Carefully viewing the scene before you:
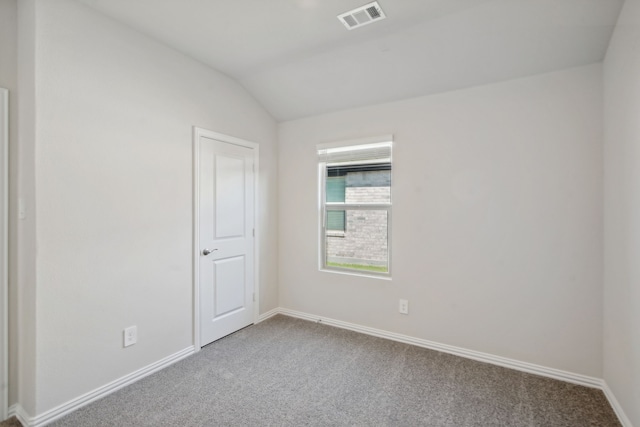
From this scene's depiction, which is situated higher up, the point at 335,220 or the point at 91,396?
the point at 335,220

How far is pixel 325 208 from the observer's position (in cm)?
354

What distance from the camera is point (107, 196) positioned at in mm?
2168

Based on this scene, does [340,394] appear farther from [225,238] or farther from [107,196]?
[107,196]

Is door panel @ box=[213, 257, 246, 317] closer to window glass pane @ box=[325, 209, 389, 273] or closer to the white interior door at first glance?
the white interior door

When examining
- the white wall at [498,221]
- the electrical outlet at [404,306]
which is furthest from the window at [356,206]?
the electrical outlet at [404,306]

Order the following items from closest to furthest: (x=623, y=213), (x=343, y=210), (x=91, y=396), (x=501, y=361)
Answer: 1. (x=623, y=213)
2. (x=91, y=396)
3. (x=501, y=361)
4. (x=343, y=210)

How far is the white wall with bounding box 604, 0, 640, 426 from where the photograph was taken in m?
1.67

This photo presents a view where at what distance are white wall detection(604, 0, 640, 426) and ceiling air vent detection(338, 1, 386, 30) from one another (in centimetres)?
140

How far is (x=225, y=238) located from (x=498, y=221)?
8.28 ft

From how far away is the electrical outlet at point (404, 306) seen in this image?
2.98m

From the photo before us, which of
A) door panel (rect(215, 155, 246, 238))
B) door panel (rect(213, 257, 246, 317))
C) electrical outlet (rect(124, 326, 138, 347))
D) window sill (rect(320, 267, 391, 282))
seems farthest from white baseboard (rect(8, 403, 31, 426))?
window sill (rect(320, 267, 391, 282))

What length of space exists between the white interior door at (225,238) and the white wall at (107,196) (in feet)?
0.52

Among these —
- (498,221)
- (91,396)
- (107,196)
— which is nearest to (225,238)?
(107,196)

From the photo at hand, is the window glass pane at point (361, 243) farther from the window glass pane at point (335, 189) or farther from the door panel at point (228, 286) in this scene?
the door panel at point (228, 286)
